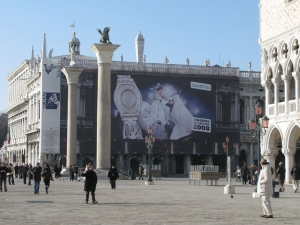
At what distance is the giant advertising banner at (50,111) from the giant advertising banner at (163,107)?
5695 millimetres

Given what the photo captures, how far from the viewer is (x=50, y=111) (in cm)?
6788

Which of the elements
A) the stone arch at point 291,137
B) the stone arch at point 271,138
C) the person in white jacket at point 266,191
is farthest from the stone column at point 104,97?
the person in white jacket at point 266,191

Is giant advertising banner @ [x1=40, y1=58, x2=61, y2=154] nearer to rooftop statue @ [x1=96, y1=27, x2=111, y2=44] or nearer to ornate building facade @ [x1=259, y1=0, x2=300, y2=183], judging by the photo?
rooftop statue @ [x1=96, y1=27, x2=111, y2=44]

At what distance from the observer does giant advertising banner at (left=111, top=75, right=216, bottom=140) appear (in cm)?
6775

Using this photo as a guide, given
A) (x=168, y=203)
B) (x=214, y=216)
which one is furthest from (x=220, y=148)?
(x=214, y=216)

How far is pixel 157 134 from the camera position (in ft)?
227

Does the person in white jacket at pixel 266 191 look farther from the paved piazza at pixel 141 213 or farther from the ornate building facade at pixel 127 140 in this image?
the ornate building facade at pixel 127 140

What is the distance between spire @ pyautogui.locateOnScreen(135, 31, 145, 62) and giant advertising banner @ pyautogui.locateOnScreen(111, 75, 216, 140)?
751 centimetres

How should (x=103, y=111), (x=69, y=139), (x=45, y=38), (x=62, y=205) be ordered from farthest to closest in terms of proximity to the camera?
(x=45, y=38) < (x=69, y=139) < (x=103, y=111) < (x=62, y=205)

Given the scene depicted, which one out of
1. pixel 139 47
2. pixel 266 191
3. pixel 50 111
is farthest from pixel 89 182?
pixel 139 47

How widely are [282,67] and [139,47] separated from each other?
41.2 m

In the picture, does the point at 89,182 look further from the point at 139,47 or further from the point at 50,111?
the point at 139,47

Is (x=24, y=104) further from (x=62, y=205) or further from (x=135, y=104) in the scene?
(x=62, y=205)

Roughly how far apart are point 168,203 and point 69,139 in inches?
1187
